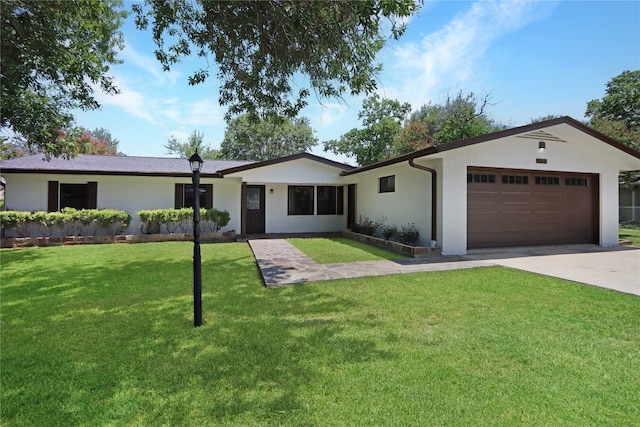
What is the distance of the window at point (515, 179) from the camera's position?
1001 cm

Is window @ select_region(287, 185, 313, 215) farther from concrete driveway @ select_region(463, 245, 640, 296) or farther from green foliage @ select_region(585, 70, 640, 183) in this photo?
green foliage @ select_region(585, 70, 640, 183)

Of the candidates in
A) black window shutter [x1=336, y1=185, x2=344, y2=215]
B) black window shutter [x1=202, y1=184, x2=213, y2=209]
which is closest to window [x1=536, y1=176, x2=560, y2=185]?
black window shutter [x1=336, y1=185, x2=344, y2=215]

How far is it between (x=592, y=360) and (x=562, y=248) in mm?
8709

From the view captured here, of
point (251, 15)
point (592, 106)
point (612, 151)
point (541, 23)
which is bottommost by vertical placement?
point (612, 151)

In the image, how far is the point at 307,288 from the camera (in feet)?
18.5

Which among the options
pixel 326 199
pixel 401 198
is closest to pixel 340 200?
pixel 326 199

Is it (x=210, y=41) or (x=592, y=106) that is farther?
(x=592, y=106)

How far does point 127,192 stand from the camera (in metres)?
12.8

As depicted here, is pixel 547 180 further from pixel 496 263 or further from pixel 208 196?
pixel 208 196

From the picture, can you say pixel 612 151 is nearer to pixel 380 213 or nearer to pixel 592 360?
pixel 380 213

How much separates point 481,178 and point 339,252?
15.8ft

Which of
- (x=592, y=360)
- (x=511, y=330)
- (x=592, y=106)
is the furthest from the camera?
(x=592, y=106)

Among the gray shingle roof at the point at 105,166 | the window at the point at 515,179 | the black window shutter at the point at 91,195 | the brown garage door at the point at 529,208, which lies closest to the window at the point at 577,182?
the brown garage door at the point at 529,208

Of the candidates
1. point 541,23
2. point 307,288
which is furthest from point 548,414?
point 541,23
